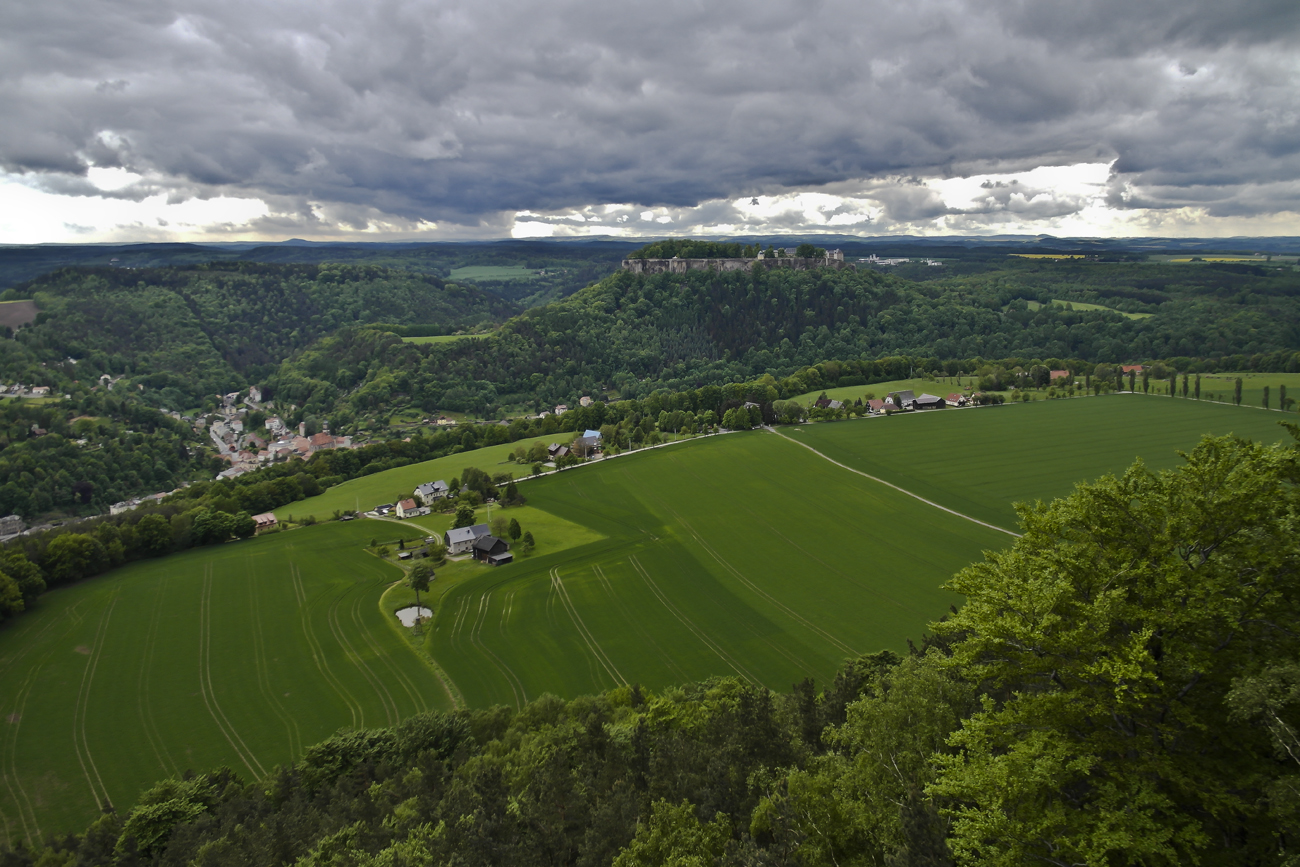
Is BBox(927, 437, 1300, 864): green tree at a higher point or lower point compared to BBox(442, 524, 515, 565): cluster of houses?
higher

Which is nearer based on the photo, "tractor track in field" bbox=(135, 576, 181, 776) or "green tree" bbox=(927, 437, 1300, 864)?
"green tree" bbox=(927, 437, 1300, 864)

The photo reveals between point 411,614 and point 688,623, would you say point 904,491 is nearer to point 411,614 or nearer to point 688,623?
point 688,623

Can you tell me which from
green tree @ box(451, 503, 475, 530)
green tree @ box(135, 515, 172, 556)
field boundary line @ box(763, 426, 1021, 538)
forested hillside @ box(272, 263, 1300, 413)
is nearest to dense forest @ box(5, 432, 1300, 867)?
field boundary line @ box(763, 426, 1021, 538)

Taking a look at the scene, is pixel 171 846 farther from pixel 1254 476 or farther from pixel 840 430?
pixel 840 430

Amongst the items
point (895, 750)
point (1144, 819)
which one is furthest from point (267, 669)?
point (1144, 819)

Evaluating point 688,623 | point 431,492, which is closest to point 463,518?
point 431,492

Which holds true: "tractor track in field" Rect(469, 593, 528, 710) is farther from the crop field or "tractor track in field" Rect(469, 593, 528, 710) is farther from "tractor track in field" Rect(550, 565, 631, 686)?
"tractor track in field" Rect(550, 565, 631, 686)

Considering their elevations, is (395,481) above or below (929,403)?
below

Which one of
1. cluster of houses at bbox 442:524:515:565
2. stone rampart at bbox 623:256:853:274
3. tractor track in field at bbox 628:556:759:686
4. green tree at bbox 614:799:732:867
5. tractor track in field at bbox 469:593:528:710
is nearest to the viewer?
green tree at bbox 614:799:732:867
